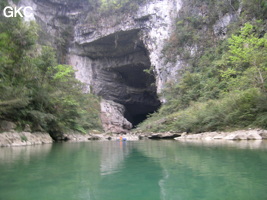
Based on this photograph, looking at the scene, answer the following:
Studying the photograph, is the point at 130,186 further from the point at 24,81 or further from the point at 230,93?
the point at 230,93

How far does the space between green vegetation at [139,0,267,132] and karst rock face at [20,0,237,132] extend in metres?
1.90

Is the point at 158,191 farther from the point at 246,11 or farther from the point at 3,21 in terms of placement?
the point at 246,11

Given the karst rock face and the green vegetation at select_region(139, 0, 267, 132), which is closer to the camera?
the green vegetation at select_region(139, 0, 267, 132)

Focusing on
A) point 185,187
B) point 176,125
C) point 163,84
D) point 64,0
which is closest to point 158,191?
point 185,187

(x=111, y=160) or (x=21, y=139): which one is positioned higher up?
(x=21, y=139)

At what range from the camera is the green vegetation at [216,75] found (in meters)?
11.4

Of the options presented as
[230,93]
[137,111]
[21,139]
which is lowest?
[21,139]

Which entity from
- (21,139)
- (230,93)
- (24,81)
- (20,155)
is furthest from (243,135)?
(24,81)

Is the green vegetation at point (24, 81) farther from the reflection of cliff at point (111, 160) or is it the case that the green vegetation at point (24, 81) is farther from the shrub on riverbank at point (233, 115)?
the shrub on riverbank at point (233, 115)

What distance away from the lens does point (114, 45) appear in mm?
30672

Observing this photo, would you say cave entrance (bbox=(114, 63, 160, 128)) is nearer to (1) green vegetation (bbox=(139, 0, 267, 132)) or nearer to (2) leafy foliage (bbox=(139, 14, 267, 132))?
(1) green vegetation (bbox=(139, 0, 267, 132))

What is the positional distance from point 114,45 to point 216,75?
16339 millimetres

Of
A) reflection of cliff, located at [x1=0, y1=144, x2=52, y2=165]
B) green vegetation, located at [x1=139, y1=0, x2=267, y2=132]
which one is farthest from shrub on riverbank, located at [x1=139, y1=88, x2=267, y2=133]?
reflection of cliff, located at [x1=0, y1=144, x2=52, y2=165]

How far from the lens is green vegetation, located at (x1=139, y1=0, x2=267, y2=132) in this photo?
37.3ft
